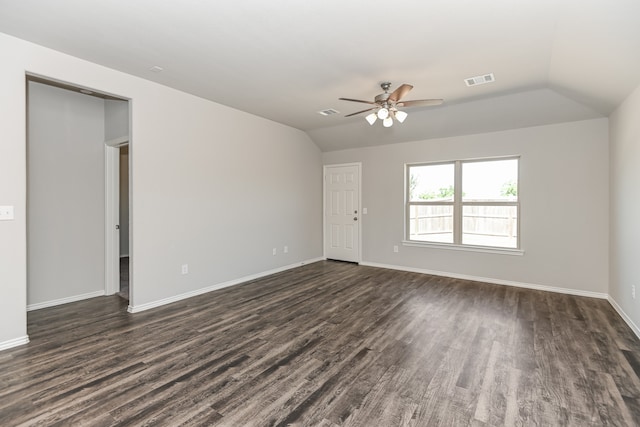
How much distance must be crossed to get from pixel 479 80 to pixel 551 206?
2.31m

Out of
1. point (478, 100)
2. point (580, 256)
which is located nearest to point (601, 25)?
point (478, 100)

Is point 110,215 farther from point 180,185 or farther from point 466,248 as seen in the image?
point 466,248

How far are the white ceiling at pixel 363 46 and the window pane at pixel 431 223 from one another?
1.96 meters

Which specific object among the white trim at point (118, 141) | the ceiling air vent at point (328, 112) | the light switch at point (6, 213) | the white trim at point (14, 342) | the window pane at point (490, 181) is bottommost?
the white trim at point (14, 342)

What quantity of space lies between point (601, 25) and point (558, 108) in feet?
7.24

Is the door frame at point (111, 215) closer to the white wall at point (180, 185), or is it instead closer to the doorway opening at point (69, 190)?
the doorway opening at point (69, 190)

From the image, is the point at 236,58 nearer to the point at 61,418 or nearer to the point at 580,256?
the point at 61,418

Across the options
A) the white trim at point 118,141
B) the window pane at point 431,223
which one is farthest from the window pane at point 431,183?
the white trim at point 118,141

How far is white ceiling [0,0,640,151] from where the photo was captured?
2.32 metres

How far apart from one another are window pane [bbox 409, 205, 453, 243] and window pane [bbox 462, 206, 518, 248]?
0.27m

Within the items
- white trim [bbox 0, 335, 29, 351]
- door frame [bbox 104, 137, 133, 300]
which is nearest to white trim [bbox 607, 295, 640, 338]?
white trim [bbox 0, 335, 29, 351]

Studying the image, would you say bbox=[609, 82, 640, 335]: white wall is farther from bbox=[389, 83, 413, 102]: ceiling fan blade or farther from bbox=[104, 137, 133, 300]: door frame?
bbox=[104, 137, 133, 300]: door frame

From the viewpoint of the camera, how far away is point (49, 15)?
96.6 inches

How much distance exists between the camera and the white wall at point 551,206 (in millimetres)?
4309
